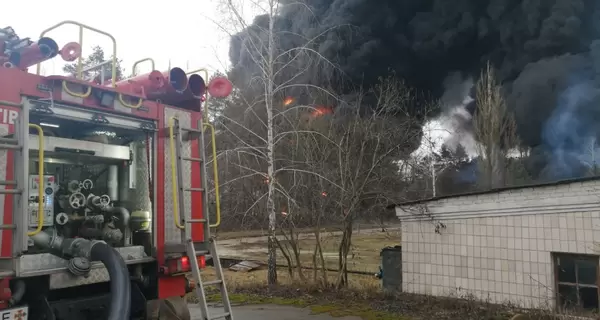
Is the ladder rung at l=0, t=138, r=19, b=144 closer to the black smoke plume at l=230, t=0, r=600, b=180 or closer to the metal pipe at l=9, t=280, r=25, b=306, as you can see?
the metal pipe at l=9, t=280, r=25, b=306

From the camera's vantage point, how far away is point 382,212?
9.49m

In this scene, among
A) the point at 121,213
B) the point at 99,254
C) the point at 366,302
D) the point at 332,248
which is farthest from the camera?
the point at 332,248

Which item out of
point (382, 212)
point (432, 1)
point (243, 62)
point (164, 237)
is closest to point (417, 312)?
point (382, 212)

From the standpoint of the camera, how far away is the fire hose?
3.43 m

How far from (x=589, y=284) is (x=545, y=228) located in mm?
799

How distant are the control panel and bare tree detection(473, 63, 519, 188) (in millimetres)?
16227

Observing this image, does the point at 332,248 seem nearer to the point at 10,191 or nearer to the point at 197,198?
the point at 197,198

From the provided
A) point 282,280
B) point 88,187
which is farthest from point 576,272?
point 282,280

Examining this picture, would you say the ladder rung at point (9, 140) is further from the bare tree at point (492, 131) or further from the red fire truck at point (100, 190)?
the bare tree at point (492, 131)

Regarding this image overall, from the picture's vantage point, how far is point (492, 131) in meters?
18.5

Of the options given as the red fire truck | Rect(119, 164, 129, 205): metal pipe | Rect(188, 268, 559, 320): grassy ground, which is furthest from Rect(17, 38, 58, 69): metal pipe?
Rect(188, 268, 559, 320): grassy ground

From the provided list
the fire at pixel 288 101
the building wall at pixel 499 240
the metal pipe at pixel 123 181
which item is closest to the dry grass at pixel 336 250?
the building wall at pixel 499 240

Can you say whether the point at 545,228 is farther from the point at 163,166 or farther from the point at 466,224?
the point at 163,166

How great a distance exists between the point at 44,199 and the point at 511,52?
23.2m
